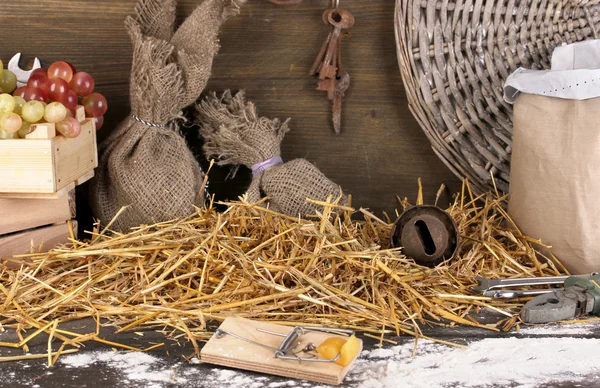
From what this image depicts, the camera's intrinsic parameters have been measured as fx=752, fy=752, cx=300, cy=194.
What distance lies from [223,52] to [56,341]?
830mm

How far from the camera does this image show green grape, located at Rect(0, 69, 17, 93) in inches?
56.8

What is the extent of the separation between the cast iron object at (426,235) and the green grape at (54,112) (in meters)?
0.65

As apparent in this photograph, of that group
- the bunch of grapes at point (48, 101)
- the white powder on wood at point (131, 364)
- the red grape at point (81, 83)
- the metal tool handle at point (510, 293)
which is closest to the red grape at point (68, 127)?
the bunch of grapes at point (48, 101)

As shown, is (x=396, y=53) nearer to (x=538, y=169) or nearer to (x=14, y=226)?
(x=538, y=169)

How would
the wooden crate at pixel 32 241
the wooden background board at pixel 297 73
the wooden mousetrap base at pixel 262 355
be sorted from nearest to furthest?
1. the wooden mousetrap base at pixel 262 355
2. the wooden crate at pixel 32 241
3. the wooden background board at pixel 297 73

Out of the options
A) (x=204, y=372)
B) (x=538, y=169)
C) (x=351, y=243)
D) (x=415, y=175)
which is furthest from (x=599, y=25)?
(x=204, y=372)

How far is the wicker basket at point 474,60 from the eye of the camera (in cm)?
157

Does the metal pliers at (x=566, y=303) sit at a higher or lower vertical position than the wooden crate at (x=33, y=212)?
lower

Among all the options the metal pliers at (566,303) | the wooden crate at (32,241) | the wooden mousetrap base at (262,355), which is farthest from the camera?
the wooden crate at (32,241)

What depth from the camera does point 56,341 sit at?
3.71 feet

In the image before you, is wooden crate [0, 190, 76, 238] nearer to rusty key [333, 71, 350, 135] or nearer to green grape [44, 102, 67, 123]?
green grape [44, 102, 67, 123]

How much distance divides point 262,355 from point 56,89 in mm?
676

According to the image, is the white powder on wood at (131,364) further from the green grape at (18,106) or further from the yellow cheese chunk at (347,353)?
the green grape at (18,106)

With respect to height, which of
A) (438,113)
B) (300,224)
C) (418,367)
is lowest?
(418,367)
